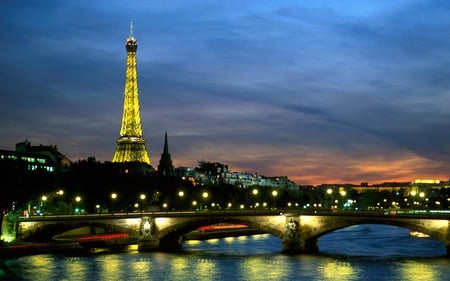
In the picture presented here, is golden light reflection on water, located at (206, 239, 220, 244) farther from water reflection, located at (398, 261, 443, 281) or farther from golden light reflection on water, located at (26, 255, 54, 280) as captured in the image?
water reflection, located at (398, 261, 443, 281)

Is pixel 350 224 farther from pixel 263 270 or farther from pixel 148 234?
pixel 148 234

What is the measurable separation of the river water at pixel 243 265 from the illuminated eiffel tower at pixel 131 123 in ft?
285

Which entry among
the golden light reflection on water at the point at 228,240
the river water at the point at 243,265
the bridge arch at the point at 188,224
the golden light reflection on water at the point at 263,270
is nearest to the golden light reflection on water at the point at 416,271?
the river water at the point at 243,265

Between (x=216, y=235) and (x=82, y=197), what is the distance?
20679 mm

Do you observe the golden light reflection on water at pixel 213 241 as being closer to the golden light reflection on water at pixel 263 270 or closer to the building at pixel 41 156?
the golden light reflection on water at pixel 263 270

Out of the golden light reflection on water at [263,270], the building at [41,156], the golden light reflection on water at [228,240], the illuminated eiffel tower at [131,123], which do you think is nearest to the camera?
the golden light reflection on water at [263,270]

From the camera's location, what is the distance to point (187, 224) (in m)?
88.8

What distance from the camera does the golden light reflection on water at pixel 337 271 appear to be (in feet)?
199

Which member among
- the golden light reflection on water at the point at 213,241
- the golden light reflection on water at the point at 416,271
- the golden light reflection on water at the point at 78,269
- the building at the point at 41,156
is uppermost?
the building at the point at 41,156

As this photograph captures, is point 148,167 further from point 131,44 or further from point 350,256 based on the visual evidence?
point 350,256

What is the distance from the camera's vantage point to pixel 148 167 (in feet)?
624

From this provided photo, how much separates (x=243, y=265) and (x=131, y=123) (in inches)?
4267

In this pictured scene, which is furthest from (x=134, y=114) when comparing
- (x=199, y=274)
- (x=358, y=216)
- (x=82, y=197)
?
(x=199, y=274)

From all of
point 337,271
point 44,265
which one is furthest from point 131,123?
point 337,271
